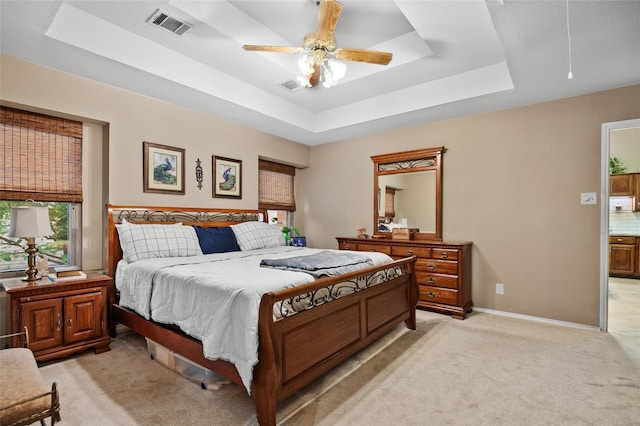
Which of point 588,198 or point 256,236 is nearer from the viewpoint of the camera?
point 588,198

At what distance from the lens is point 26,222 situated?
2416mm

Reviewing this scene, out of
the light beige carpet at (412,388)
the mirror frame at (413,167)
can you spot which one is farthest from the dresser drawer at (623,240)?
the mirror frame at (413,167)

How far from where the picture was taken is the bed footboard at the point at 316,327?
169 centimetres

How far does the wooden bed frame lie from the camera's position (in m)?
1.70

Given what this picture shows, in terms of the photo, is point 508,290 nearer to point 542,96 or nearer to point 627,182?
point 542,96

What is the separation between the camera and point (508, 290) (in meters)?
3.78

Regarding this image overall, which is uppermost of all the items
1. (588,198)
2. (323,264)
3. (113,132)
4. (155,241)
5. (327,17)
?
(327,17)

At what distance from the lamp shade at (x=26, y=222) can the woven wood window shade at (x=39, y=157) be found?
1.80ft

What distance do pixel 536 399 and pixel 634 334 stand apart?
6.77ft

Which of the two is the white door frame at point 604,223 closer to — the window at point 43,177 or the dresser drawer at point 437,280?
the dresser drawer at point 437,280

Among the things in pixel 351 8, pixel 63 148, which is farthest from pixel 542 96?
pixel 63 148

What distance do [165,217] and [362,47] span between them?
2854 millimetres

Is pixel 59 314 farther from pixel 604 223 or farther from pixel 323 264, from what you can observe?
pixel 604 223

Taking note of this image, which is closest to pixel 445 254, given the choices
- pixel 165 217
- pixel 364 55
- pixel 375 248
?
pixel 375 248
